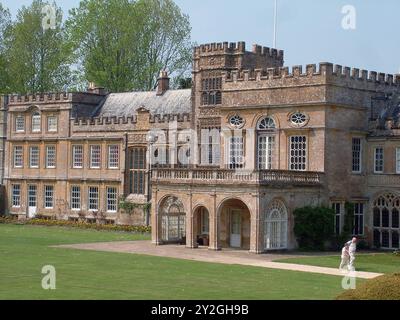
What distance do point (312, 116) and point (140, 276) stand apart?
18121 mm

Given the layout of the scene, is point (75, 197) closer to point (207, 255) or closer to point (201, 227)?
point (201, 227)

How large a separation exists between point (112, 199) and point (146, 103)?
7.27 m

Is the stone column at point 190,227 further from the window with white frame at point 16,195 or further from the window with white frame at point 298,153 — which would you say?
the window with white frame at point 16,195

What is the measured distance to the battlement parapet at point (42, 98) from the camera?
63.7m

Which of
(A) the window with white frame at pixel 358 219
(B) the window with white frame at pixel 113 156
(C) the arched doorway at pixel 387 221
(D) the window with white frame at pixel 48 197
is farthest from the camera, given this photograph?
(D) the window with white frame at pixel 48 197

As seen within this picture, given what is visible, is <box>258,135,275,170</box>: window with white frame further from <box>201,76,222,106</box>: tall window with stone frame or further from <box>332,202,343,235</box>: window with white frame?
<box>201,76,222,106</box>: tall window with stone frame

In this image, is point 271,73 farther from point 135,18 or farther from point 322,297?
point 135,18

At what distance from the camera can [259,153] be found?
4822 cm

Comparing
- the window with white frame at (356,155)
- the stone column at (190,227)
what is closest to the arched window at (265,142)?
the window with white frame at (356,155)

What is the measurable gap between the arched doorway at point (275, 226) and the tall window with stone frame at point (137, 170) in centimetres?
1693

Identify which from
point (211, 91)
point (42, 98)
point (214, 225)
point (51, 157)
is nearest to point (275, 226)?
point (214, 225)

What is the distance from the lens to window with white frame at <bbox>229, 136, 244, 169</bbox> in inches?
1918

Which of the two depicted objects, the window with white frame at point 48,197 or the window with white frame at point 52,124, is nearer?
the window with white frame at point 48,197
